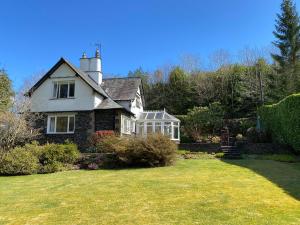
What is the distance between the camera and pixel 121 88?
2912cm

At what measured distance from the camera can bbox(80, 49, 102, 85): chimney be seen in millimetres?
29031

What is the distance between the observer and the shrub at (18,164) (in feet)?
53.2

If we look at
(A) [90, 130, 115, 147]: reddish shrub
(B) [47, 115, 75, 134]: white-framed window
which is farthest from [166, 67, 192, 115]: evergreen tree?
(A) [90, 130, 115, 147]: reddish shrub

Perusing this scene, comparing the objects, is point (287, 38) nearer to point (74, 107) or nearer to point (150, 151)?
point (74, 107)

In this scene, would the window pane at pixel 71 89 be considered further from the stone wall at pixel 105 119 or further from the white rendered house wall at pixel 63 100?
the stone wall at pixel 105 119

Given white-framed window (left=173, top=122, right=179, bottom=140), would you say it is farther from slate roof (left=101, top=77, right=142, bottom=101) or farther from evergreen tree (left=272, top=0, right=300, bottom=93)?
evergreen tree (left=272, top=0, right=300, bottom=93)

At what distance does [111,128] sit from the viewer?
24.3 meters

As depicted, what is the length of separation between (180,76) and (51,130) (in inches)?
837

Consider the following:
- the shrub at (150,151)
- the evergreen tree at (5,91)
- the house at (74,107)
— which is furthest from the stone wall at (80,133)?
the shrub at (150,151)

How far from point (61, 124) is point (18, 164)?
9.37 metres

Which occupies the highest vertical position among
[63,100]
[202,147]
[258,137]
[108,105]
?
[63,100]

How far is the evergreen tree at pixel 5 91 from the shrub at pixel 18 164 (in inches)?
406

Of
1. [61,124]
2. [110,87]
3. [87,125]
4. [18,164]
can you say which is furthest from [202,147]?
[18,164]

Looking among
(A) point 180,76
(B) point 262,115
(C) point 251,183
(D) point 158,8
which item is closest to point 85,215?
(C) point 251,183
